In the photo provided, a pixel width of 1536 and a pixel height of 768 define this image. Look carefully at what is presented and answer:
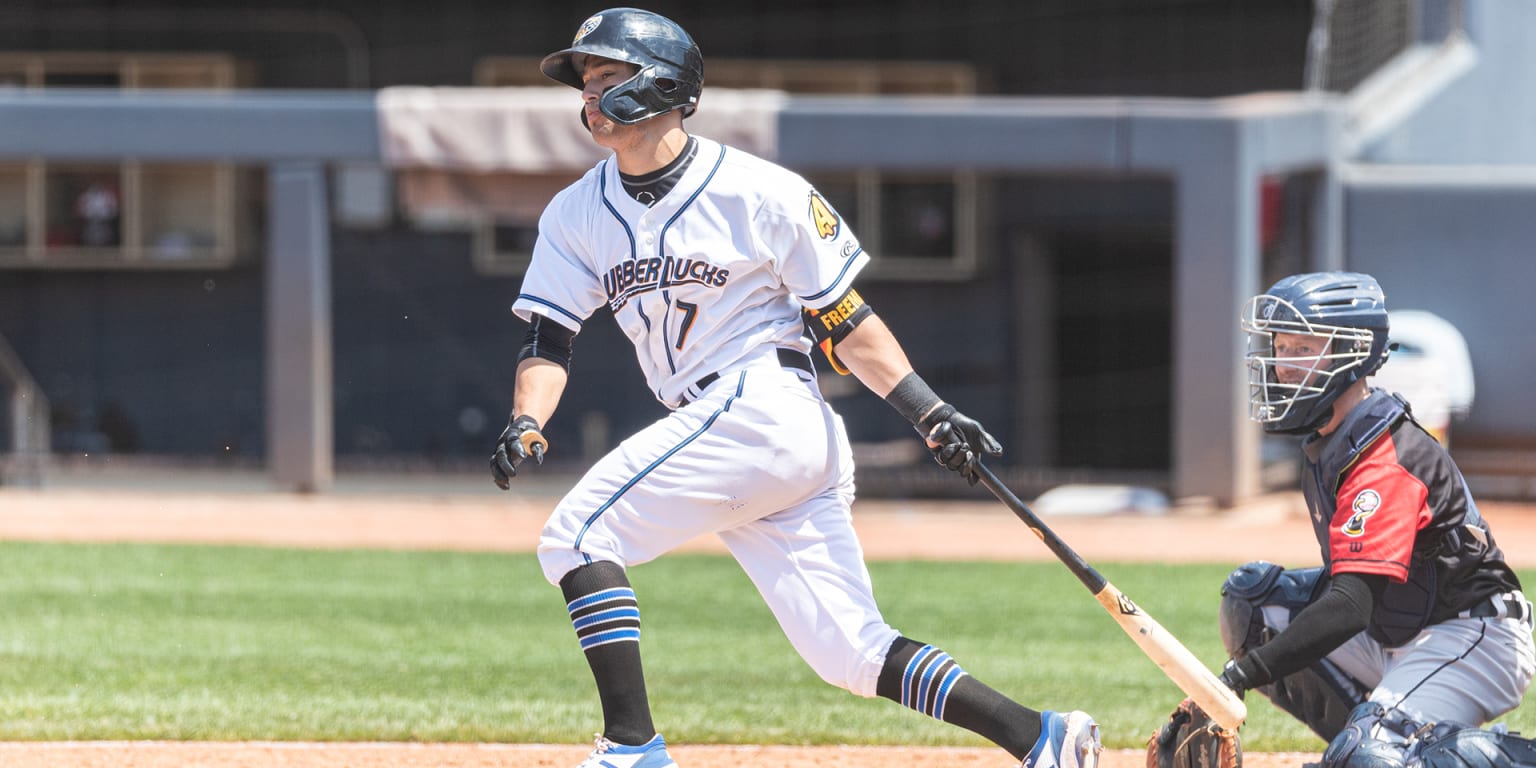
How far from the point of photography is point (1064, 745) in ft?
12.3

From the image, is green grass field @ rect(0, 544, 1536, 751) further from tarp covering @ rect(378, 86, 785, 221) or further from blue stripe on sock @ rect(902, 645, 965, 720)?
tarp covering @ rect(378, 86, 785, 221)

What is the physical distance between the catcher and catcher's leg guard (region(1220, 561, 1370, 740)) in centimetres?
8

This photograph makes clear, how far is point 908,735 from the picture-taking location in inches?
208

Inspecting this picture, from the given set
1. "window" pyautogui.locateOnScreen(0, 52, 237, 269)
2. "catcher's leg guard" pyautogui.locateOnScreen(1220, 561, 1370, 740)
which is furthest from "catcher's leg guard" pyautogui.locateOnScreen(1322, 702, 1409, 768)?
"window" pyautogui.locateOnScreen(0, 52, 237, 269)

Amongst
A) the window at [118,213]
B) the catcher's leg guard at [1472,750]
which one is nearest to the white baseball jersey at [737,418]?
the catcher's leg guard at [1472,750]

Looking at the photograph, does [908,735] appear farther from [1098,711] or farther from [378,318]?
[378,318]

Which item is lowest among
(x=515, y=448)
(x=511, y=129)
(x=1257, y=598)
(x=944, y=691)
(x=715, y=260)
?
(x=944, y=691)

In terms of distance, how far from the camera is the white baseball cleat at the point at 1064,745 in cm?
375

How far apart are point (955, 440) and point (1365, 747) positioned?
1.00m

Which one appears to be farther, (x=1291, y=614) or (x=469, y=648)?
(x=469, y=648)

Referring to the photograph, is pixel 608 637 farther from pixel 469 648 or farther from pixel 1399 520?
pixel 469 648

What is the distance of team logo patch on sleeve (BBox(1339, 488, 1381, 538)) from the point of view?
3701 millimetres

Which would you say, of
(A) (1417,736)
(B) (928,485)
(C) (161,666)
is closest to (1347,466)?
(A) (1417,736)

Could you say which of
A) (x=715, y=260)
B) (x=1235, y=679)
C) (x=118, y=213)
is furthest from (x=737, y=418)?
(x=118, y=213)
